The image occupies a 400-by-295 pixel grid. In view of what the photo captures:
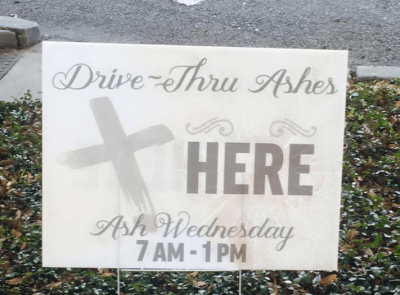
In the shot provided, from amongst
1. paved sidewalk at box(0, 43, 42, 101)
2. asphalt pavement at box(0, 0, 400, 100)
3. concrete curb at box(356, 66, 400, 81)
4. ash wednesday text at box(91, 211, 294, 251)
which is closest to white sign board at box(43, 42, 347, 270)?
ash wednesday text at box(91, 211, 294, 251)

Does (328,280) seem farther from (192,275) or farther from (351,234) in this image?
(192,275)

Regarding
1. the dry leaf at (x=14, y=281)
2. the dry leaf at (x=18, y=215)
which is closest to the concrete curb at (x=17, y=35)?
the dry leaf at (x=18, y=215)

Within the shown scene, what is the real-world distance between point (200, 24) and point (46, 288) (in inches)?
168

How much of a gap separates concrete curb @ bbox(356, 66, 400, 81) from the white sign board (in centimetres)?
292

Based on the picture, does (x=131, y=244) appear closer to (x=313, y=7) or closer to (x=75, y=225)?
(x=75, y=225)

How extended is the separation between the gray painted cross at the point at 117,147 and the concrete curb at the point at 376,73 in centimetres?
316

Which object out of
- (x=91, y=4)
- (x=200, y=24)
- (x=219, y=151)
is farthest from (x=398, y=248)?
(x=91, y=4)

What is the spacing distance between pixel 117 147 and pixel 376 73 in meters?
3.35

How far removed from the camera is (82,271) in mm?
3201

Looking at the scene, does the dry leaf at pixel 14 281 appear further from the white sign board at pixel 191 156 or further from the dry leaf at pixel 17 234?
the white sign board at pixel 191 156

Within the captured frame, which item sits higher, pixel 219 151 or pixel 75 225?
pixel 219 151

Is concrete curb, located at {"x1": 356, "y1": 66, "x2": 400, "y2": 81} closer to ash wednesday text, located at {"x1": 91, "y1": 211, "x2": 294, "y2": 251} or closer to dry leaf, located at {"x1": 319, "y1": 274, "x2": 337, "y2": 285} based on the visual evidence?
dry leaf, located at {"x1": 319, "y1": 274, "x2": 337, "y2": 285}

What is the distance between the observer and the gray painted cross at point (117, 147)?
241 cm

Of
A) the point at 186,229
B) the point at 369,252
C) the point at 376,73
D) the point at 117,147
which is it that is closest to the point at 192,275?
the point at 186,229
